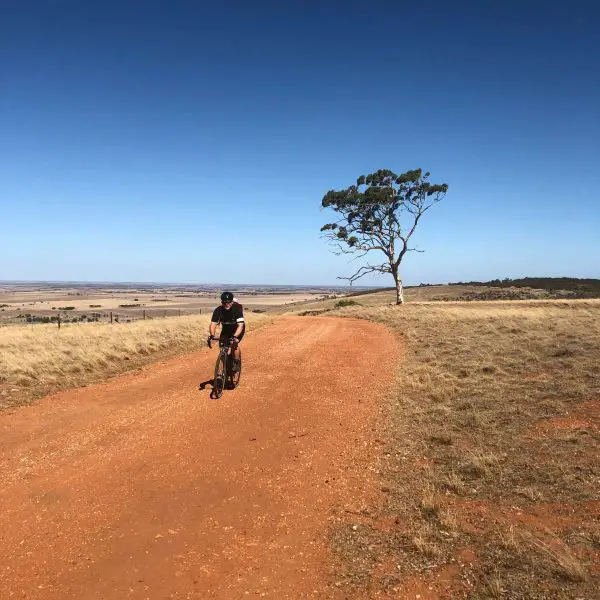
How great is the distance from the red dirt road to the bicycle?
29cm

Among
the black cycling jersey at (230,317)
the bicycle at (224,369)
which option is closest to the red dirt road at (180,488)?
the bicycle at (224,369)

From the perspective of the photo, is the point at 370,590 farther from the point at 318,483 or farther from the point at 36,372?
the point at 36,372

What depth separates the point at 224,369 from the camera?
36.0 ft

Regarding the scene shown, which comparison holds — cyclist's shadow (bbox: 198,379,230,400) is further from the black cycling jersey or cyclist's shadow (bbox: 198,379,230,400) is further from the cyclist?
the black cycling jersey

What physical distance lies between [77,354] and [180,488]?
10.5 metres

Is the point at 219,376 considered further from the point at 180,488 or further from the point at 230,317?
the point at 180,488

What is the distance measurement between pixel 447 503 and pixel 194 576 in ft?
10.5

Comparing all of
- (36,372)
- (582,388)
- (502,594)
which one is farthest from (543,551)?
(36,372)

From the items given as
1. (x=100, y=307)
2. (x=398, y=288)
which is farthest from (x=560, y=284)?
(x=100, y=307)

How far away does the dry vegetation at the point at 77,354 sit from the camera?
11961mm

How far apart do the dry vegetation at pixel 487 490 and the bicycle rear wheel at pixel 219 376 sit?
12.8ft

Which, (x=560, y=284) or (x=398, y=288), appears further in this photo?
(x=560, y=284)

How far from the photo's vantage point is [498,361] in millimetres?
14727

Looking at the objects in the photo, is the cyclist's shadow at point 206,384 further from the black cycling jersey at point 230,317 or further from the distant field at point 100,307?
the distant field at point 100,307
